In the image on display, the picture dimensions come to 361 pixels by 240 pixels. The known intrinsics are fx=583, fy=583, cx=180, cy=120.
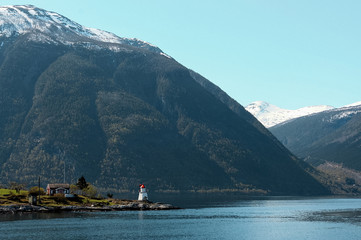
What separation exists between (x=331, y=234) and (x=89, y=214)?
81.5 metres

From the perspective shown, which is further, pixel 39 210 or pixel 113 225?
pixel 39 210

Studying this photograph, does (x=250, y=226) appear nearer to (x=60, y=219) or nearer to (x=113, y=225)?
(x=113, y=225)

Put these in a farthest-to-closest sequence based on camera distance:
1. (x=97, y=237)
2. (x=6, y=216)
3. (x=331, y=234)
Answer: (x=6, y=216) → (x=331, y=234) → (x=97, y=237)

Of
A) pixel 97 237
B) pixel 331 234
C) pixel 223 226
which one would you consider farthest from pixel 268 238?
pixel 97 237

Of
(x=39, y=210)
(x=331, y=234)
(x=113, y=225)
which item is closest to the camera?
(x=331, y=234)

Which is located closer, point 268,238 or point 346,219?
point 268,238

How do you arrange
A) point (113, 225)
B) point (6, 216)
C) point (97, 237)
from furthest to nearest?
point (6, 216), point (113, 225), point (97, 237)

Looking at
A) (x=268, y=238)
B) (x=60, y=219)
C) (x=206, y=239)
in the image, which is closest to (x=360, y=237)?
(x=268, y=238)

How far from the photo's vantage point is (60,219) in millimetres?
173125

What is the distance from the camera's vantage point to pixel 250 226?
17312 centimetres

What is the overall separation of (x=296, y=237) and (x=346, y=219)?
202ft

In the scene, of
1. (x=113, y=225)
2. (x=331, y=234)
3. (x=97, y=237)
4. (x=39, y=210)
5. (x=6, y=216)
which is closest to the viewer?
(x=97, y=237)

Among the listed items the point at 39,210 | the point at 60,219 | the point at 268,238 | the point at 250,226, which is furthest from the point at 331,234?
the point at 39,210

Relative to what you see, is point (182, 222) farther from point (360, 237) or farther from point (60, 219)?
point (360, 237)
